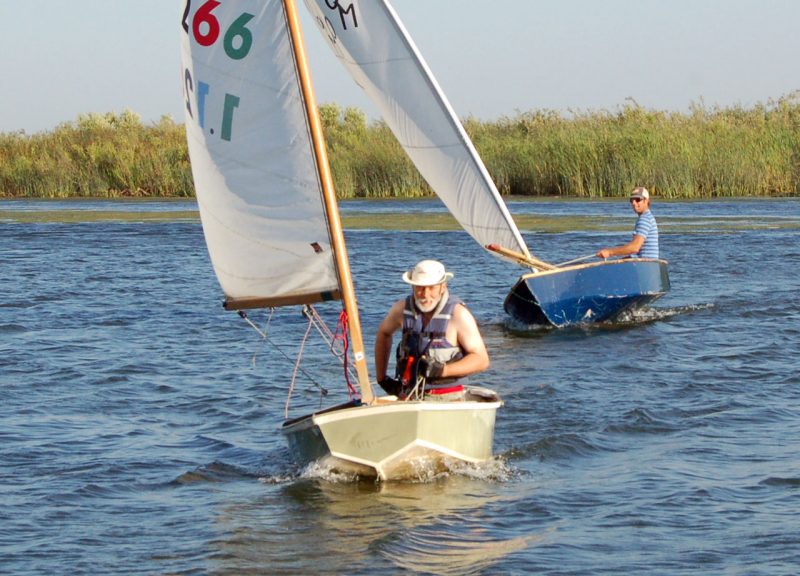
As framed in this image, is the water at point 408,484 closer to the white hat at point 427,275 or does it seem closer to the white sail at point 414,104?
the white hat at point 427,275

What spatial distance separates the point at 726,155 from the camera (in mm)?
33781

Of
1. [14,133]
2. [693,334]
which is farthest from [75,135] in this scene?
[693,334]

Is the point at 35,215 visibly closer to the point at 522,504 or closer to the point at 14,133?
the point at 14,133

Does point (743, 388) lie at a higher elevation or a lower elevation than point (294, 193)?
lower

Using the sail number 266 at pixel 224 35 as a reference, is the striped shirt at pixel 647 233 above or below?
below

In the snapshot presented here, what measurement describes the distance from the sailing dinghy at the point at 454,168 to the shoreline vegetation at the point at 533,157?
1816 centimetres

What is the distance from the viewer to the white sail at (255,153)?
888cm

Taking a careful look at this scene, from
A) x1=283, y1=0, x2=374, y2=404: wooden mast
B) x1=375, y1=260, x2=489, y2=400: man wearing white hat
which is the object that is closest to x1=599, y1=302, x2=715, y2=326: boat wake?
x1=375, y1=260, x2=489, y2=400: man wearing white hat

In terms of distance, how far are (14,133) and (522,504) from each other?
141 feet

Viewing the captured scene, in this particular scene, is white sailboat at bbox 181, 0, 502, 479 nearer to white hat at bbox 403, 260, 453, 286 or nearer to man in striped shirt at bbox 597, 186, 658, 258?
white hat at bbox 403, 260, 453, 286

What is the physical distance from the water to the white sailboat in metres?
0.39

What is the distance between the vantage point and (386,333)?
9.09 metres

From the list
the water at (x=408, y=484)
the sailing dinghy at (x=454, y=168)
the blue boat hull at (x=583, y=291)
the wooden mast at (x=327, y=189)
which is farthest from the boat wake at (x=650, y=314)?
the wooden mast at (x=327, y=189)

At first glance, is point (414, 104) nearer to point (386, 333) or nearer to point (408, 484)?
point (386, 333)
